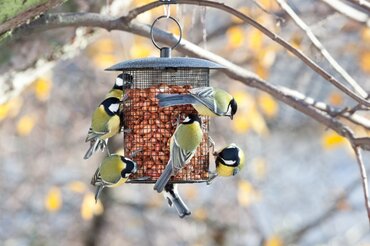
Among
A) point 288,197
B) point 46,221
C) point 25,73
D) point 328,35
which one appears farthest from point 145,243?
point 25,73

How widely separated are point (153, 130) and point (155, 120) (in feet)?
0.10

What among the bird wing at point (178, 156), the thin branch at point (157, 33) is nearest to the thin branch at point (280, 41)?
the thin branch at point (157, 33)

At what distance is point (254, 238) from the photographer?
645 centimetres

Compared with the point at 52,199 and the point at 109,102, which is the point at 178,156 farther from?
the point at 52,199

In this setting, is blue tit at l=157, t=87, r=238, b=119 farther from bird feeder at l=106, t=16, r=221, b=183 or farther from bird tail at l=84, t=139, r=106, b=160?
bird tail at l=84, t=139, r=106, b=160

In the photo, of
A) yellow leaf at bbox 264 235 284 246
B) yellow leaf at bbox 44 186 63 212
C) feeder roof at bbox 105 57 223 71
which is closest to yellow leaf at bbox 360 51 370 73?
yellow leaf at bbox 264 235 284 246

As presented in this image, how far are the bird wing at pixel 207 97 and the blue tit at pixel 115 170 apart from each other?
276mm

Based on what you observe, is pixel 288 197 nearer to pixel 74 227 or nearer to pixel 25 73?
pixel 74 227

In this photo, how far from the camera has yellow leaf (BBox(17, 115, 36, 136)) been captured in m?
5.30

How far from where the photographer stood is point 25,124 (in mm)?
5312

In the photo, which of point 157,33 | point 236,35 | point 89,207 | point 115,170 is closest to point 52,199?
point 89,207

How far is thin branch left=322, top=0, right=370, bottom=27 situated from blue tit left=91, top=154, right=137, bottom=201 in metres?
0.92

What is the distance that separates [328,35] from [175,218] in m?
1.70

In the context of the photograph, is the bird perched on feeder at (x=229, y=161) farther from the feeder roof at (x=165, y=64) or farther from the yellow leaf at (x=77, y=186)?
the yellow leaf at (x=77, y=186)
